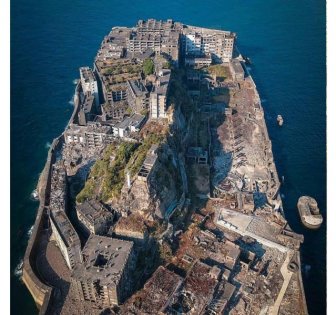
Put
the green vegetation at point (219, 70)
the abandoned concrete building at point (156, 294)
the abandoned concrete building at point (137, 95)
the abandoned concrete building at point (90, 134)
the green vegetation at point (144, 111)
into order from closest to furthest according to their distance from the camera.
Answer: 1. the abandoned concrete building at point (156, 294)
2. the green vegetation at point (144, 111)
3. the abandoned concrete building at point (90, 134)
4. the abandoned concrete building at point (137, 95)
5. the green vegetation at point (219, 70)

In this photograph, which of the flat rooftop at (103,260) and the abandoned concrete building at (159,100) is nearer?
the flat rooftop at (103,260)

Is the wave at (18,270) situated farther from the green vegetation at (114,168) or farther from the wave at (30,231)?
the green vegetation at (114,168)

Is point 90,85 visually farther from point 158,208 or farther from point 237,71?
point 158,208

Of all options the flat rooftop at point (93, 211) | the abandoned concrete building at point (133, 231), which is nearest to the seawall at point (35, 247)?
the flat rooftop at point (93, 211)

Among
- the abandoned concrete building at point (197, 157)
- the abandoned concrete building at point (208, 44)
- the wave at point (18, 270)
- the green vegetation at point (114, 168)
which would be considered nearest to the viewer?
the wave at point (18, 270)

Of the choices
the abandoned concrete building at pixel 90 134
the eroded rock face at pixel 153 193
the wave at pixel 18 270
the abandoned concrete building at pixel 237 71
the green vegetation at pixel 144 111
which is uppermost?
the abandoned concrete building at pixel 237 71

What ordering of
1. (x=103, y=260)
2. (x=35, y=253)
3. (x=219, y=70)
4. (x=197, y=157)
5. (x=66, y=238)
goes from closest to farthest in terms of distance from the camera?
(x=103, y=260), (x=66, y=238), (x=35, y=253), (x=197, y=157), (x=219, y=70)

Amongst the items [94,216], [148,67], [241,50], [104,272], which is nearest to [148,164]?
[94,216]
